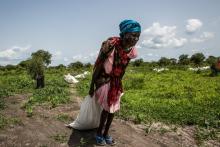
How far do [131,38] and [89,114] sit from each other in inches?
60.2

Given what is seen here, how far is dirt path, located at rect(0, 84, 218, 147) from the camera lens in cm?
498

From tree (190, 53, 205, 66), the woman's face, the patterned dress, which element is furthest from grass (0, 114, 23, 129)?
tree (190, 53, 205, 66)

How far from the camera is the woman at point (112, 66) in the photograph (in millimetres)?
4340

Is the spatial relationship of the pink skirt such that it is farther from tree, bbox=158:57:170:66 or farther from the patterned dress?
tree, bbox=158:57:170:66

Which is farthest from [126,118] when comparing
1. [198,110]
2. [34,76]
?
[34,76]

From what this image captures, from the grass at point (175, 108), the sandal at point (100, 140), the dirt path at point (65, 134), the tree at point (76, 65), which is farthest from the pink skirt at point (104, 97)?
the tree at point (76, 65)

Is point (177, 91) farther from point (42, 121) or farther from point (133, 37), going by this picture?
point (133, 37)

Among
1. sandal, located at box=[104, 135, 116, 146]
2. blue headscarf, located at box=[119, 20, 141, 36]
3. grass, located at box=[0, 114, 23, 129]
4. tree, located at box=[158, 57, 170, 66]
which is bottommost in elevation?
sandal, located at box=[104, 135, 116, 146]

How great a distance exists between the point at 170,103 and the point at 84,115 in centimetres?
321

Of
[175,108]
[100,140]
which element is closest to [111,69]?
[100,140]

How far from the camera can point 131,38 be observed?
4.34 metres

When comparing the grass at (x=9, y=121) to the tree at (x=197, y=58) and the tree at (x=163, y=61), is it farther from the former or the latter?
the tree at (x=197, y=58)

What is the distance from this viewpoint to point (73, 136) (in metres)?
5.21

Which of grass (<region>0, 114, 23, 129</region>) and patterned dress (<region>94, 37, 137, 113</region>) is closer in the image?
patterned dress (<region>94, 37, 137, 113</region>)
